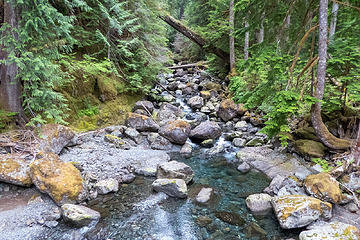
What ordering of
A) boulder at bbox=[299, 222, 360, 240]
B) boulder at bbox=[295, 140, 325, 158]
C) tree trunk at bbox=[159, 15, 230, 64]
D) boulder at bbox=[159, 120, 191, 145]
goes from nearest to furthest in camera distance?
boulder at bbox=[299, 222, 360, 240] < boulder at bbox=[295, 140, 325, 158] < boulder at bbox=[159, 120, 191, 145] < tree trunk at bbox=[159, 15, 230, 64]

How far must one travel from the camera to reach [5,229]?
391 cm

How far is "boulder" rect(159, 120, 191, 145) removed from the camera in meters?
9.57

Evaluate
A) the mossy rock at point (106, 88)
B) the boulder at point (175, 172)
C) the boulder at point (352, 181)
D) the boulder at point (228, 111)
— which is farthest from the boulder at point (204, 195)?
the boulder at point (228, 111)

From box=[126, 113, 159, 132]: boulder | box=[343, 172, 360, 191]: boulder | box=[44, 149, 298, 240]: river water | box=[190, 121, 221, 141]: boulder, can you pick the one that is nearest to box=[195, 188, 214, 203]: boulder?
box=[44, 149, 298, 240]: river water

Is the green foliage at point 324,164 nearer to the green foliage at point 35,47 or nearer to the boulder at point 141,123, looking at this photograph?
the boulder at point 141,123

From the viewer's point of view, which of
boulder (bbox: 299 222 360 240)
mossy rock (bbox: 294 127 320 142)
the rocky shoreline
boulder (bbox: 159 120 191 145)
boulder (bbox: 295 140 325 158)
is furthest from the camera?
boulder (bbox: 159 120 191 145)

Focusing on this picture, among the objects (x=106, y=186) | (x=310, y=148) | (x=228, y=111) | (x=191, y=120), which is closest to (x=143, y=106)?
(x=191, y=120)

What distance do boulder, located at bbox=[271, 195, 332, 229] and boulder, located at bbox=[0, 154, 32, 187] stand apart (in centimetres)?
616

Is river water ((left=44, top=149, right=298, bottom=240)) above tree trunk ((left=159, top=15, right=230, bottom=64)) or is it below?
below

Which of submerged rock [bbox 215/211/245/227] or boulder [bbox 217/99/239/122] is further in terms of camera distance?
boulder [bbox 217/99/239/122]

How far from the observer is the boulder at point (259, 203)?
5.09 meters

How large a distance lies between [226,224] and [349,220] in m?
2.72

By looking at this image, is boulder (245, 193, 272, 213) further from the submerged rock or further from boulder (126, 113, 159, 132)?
boulder (126, 113, 159, 132)

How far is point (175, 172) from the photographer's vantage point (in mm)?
6289
